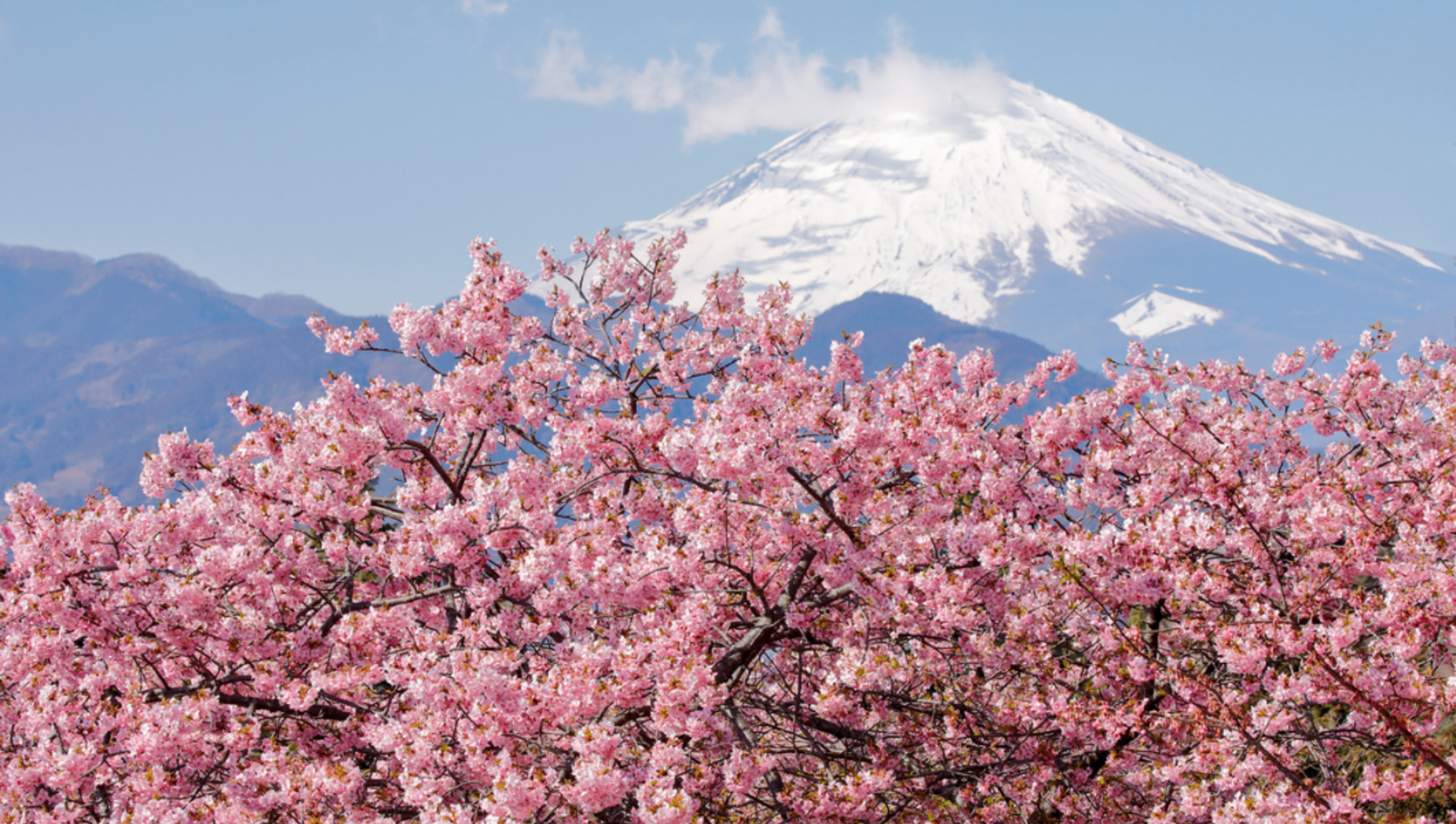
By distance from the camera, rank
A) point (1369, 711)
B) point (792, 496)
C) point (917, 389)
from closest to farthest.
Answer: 1. point (1369, 711)
2. point (792, 496)
3. point (917, 389)

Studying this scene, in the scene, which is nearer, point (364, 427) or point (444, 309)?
point (364, 427)

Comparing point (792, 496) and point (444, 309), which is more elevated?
point (444, 309)

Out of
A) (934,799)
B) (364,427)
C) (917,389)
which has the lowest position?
(934,799)

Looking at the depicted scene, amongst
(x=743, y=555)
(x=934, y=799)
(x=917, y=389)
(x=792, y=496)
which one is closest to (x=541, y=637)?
(x=743, y=555)

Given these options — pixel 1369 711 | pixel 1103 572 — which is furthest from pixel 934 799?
pixel 1369 711

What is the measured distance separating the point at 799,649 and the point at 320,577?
132 inches

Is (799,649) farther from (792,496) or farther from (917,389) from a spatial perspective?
(917,389)

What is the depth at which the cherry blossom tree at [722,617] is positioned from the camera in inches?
224

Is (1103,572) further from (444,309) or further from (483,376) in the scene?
(444,309)

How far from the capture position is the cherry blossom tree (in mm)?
5691

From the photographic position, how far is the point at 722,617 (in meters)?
6.67

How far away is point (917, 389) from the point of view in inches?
313

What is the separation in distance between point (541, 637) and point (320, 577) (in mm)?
1610

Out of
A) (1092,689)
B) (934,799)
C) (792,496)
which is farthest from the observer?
(1092,689)
